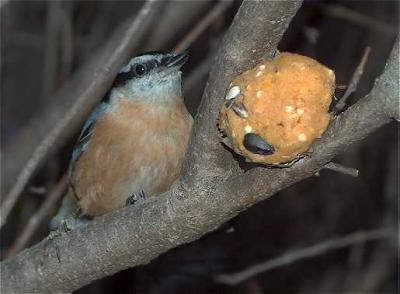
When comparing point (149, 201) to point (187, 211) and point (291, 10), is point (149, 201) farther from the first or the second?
point (291, 10)

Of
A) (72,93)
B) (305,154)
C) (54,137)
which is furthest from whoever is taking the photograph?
(72,93)

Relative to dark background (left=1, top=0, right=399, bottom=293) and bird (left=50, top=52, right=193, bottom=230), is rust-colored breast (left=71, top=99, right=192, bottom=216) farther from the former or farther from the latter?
dark background (left=1, top=0, right=399, bottom=293)

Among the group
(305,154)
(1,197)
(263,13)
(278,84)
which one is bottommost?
(1,197)

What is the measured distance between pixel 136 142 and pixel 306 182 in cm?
252

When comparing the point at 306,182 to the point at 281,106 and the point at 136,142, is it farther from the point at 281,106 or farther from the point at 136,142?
the point at 281,106

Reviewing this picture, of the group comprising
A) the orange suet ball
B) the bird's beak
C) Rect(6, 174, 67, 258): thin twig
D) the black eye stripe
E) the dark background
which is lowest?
the dark background

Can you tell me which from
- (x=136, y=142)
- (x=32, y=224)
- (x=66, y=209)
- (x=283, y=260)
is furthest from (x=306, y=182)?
(x=32, y=224)

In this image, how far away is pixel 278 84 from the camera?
1828mm

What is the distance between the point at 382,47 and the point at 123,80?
2.15 metres

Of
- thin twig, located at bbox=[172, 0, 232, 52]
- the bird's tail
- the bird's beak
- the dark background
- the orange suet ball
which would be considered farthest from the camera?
the dark background

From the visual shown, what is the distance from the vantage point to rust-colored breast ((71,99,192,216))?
336 centimetres

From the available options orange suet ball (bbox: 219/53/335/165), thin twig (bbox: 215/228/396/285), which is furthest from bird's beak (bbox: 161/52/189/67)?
orange suet ball (bbox: 219/53/335/165)

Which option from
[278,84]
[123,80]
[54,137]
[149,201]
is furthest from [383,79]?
[123,80]

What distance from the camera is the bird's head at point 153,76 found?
341 cm
